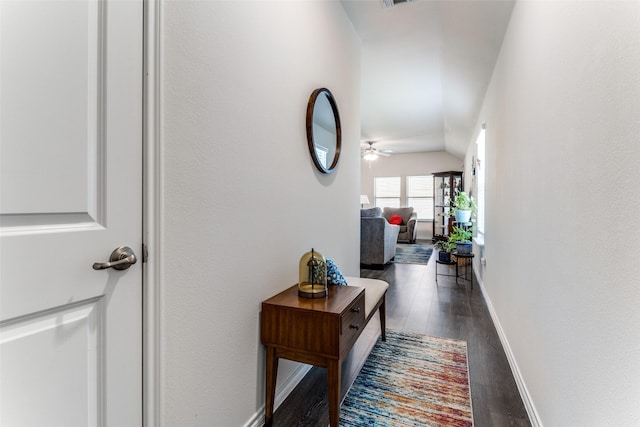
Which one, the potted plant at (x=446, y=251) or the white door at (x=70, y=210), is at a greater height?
the white door at (x=70, y=210)

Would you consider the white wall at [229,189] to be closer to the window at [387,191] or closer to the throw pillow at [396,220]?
the throw pillow at [396,220]

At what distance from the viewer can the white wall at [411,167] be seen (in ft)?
28.9

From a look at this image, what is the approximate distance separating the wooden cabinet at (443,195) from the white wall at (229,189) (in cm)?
673

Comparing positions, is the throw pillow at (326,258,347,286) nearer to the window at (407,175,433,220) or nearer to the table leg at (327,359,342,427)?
the table leg at (327,359,342,427)

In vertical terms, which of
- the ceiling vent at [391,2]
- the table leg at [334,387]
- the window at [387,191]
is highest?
the ceiling vent at [391,2]

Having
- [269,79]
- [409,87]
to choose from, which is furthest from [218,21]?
[409,87]

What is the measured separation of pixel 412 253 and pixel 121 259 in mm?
6341

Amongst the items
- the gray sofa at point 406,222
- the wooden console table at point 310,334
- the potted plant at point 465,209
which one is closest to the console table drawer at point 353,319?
the wooden console table at point 310,334

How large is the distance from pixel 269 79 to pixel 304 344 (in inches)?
51.9

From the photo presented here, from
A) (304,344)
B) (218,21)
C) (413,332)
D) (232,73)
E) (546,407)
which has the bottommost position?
(413,332)

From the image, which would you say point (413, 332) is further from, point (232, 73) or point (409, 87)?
point (409, 87)

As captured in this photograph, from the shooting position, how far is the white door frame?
968 mm

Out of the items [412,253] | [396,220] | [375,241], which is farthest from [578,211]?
[396,220]

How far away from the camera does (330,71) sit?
93.4 inches
